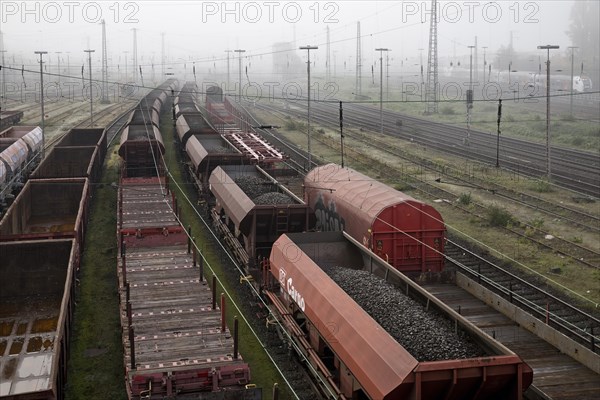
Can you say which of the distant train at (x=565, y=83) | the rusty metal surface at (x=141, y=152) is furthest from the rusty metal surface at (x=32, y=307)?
the distant train at (x=565, y=83)

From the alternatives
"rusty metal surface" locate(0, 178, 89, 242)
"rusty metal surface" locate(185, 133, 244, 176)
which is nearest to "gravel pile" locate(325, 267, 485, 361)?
"rusty metal surface" locate(0, 178, 89, 242)

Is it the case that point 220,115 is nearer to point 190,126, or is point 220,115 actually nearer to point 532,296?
point 190,126

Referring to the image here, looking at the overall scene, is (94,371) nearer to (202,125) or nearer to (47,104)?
(202,125)

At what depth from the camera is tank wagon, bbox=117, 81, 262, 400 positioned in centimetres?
1310

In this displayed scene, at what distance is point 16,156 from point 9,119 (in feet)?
91.8

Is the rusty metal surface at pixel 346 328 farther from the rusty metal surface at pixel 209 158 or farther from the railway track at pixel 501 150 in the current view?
the railway track at pixel 501 150

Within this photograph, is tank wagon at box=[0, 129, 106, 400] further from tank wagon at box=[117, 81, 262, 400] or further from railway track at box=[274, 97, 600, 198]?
railway track at box=[274, 97, 600, 198]

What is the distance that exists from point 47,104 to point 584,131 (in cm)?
7037

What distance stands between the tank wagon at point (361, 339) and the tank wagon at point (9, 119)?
47.6m

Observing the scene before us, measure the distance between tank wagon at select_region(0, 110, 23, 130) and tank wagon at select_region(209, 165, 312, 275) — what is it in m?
40.3

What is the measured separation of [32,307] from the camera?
20.1 meters

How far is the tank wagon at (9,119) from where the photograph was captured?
2328 inches

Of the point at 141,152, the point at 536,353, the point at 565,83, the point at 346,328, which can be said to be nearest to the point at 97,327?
the point at 346,328

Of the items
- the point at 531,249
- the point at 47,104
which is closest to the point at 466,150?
the point at 531,249
